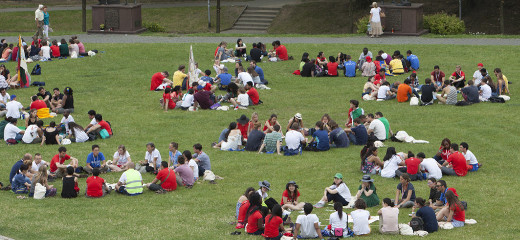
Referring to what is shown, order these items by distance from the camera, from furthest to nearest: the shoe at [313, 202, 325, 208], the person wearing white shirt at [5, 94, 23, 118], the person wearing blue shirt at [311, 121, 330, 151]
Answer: the person wearing white shirt at [5, 94, 23, 118] → the person wearing blue shirt at [311, 121, 330, 151] → the shoe at [313, 202, 325, 208]

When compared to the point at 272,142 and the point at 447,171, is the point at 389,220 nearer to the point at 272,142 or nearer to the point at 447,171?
the point at 447,171

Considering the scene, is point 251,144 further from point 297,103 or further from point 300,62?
point 300,62

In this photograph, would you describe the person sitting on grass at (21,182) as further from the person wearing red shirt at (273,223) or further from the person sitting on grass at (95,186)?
the person wearing red shirt at (273,223)

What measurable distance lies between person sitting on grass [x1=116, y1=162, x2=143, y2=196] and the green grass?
123 feet

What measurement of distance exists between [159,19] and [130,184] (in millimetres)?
40725

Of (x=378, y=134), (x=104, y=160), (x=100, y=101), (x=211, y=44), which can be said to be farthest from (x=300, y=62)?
(x=104, y=160)

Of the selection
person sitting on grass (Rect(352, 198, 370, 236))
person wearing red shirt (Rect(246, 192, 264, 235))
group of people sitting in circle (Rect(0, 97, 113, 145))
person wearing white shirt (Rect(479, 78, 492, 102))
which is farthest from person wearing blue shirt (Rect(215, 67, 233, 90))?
person sitting on grass (Rect(352, 198, 370, 236))

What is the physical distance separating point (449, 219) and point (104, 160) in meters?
11.0

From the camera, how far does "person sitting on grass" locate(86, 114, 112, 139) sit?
30.1 m

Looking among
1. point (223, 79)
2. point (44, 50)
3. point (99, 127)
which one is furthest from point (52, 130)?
point (44, 50)

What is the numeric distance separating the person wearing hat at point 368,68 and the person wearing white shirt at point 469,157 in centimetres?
1461

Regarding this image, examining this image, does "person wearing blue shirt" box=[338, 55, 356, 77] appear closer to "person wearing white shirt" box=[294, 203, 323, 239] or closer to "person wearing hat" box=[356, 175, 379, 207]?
"person wearing hat" box=[356, 175, 379, 207]

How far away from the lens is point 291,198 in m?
22.0

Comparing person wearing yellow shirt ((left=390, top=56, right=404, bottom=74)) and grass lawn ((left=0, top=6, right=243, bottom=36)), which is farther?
grass lawn ((left=0, top=6, right=243, bottom=36))
